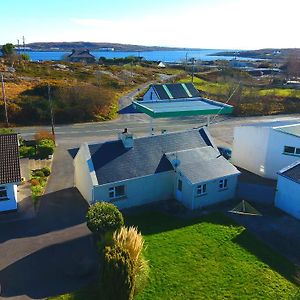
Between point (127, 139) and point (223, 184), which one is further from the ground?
point (127, 139)

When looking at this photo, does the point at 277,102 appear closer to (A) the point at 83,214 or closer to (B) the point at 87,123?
(B) the point at 87,123

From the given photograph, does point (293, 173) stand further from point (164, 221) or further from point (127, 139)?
point (127, 139)

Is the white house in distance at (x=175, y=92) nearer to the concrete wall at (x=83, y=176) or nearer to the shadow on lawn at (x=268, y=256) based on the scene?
the concrete wall at (x=83, y=176)

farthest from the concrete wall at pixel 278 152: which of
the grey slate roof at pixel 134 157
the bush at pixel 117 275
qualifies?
the bush at pixel 117 275

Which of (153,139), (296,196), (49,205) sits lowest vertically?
(49,205)

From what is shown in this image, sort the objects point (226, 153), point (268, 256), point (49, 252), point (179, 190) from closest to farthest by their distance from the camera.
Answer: point (268, 256) < point (49, 252) < point (179, 190) < point (226, 153)

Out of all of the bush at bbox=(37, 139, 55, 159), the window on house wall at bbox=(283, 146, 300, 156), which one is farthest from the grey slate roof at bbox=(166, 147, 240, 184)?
the bush at bbox=(37, 139, 55, 159)

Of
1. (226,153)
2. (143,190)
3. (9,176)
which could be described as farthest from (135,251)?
(226,153)

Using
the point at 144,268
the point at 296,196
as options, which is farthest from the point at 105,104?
the point at 144,268

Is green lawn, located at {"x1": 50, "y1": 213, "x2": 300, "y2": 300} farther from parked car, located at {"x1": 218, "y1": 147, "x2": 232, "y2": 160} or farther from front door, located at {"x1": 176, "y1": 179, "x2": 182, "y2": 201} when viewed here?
parked car, located at {"x1": 218, "y1": 147, "x2": 232, "y2": 160}
